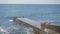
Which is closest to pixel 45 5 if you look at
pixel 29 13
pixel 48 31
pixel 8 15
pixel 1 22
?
pixel 29 13

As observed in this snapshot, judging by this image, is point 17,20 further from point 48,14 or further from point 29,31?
point 48,14

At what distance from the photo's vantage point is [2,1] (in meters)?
1.37

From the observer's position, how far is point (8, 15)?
135cm

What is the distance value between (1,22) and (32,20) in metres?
0.42

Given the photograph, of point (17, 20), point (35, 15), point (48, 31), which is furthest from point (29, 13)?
point (48, 31)

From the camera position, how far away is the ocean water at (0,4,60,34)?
4.39 ft

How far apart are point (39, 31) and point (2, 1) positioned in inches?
25.7

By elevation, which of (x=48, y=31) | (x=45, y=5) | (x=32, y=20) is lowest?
(x=48, y=31)

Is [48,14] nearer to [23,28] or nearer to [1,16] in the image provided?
[23,28]

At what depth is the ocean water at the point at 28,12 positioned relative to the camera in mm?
1339

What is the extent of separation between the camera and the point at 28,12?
4.46 feet

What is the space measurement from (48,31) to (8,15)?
1.89ft

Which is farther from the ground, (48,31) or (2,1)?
(2,1)

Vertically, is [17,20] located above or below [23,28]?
above
